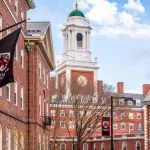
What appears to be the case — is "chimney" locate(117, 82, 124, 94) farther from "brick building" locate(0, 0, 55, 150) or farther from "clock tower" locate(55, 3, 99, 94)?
"brick building" locate(0, 0, 55, 150)

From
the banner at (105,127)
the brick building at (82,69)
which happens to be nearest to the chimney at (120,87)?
the brick building at (82,69)

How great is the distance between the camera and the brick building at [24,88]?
30431mm

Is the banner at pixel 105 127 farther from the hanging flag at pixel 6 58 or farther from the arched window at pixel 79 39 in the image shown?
the arched window at pixel 79 39

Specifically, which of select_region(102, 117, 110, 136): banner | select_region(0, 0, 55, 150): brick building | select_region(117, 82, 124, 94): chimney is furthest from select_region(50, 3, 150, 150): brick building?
select_region(102, 117, 110, 136): banner

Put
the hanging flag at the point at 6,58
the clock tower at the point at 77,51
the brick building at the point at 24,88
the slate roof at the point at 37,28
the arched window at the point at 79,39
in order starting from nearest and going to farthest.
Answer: the hanging flag at the point at 6,58
the brick building at the point at 24,88
the slate roof at the point at 37,28
the clock tower at the point at 77,51
the arched window at the point at 79,39

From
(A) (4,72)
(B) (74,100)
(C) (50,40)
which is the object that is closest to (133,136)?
(B) (74,100)

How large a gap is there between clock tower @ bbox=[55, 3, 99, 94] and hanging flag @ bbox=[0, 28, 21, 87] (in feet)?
289

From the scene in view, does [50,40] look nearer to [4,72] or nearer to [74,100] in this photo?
[74,100]

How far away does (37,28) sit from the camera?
144 ft

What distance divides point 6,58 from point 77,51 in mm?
95749

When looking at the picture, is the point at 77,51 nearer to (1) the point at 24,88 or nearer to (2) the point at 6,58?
(1) the point at 24,88

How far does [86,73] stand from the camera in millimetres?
108250

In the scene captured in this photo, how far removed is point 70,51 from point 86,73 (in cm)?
722

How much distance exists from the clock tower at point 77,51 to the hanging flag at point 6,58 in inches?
3474
